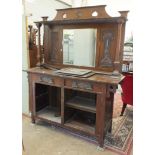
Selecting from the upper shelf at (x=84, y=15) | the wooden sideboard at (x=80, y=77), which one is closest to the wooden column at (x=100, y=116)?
the wooden sideboard at (x=80, y=77)

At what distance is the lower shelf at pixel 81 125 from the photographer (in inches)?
86.5

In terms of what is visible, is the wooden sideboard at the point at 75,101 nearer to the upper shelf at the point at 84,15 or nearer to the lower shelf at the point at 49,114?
the lower shelf at the point at 49,114

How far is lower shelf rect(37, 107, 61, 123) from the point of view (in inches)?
97.5

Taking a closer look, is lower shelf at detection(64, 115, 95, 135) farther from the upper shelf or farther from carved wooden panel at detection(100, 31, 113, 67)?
the upper shelf

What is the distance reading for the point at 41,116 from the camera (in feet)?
8.41

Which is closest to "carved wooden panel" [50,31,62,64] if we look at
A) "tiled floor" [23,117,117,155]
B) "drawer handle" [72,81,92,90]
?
"drawer handle" [72,81,92,90]

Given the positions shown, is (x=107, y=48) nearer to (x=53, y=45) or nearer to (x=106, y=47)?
(x=106, y=47)

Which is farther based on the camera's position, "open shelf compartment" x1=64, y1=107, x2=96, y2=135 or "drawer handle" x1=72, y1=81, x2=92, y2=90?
"open shelf compartment" x1=64, y1=107, x2=96, y2=135

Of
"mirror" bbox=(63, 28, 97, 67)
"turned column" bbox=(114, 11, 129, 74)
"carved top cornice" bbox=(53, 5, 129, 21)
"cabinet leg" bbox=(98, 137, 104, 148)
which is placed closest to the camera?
"turned column" bbox=(114, 11, 129, 74)

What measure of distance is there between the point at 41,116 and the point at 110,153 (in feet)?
3.65

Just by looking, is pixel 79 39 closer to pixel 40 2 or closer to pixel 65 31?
pixel 65 31

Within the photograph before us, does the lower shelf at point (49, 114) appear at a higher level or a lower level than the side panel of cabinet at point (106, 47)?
lower

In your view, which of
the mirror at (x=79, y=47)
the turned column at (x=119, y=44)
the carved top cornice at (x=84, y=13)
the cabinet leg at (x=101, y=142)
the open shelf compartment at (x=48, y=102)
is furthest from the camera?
the open shelf compartment at (x=48, y=102)

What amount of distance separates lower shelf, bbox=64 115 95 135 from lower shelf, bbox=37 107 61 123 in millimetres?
162
